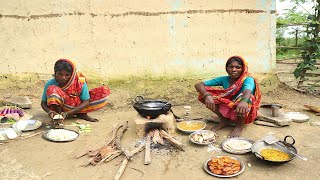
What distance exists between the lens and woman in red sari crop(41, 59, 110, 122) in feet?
14.0

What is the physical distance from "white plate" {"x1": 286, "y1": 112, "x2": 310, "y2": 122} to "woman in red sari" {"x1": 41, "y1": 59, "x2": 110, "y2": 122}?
294cm

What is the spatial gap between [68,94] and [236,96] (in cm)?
245

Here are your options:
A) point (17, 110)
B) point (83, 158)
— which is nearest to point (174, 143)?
point (83, 158)

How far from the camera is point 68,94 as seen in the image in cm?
447

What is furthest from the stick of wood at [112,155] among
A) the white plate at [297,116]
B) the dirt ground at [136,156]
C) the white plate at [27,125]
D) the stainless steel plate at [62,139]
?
the white plate at [297,116]

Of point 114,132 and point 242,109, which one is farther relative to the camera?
point 114,132

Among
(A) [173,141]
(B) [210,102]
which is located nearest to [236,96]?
(B) [210,102]

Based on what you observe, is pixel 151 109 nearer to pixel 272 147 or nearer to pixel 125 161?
pixel 125 161

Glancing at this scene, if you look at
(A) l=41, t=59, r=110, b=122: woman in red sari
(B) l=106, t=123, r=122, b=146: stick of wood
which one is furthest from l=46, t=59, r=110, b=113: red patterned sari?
(B) l=106, t=123, r=122, b=146: stick of wood

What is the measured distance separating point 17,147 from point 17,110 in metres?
1.20

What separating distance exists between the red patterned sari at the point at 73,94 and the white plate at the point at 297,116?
294 centimetres

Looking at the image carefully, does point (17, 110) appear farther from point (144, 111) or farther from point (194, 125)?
point (194, 125)

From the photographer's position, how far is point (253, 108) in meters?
4.02

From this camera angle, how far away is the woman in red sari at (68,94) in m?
4.27
